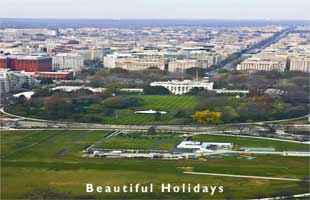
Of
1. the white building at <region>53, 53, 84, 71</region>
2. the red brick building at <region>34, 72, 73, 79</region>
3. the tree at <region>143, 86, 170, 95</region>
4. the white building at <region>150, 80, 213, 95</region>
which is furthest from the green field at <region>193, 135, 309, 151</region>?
the white building at <region>53, 53, 84, 71</region>

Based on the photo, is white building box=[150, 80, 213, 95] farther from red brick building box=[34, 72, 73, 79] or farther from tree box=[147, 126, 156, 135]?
tree box=[147, 126, 156, 135]

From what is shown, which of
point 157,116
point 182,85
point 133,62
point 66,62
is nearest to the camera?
point 157,116

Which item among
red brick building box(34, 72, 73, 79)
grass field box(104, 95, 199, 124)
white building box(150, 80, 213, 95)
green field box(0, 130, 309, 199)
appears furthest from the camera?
red brick building box(34, 72, 73, 79)

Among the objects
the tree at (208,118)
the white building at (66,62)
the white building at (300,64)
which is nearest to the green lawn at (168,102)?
the tree at (208,118)

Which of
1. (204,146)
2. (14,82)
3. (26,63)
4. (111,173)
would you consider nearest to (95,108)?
(204,146)

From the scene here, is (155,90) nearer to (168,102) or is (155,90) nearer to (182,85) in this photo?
(182,85)
